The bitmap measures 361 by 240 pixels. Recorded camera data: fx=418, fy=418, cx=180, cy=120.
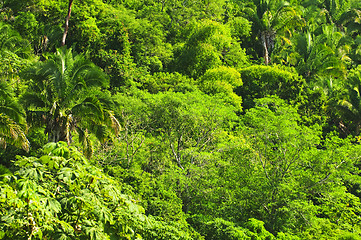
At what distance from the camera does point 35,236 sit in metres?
4.62

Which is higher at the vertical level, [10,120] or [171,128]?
[10,120]

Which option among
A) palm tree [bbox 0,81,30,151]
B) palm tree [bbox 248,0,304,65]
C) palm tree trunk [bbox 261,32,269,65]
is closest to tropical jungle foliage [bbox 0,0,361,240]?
palm tree [bbox 0,81,30,151]

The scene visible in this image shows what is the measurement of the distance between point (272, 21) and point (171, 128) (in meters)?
21.7

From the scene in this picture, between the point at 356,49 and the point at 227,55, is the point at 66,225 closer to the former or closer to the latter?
the point at 227,55

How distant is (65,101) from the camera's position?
41.3 feet

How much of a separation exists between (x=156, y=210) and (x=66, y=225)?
8.52 m

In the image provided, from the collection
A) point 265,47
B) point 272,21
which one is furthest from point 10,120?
point 272,21

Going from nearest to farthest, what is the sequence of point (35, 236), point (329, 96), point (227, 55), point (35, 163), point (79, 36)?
1. point (35, 236)
2. point (35, 163)
3. point (79, 36)
4. point (329, 96)
5. point (227, 55)

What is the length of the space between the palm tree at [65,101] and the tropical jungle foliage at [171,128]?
0.04 m

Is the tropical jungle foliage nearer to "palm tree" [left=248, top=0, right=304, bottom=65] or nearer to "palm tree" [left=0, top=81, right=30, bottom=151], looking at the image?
"palm tree" [left=0, top=81, right=30, bottom=151]

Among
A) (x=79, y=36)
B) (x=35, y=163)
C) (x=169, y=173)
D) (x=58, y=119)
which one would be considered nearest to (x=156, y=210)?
(x=169, y=173)

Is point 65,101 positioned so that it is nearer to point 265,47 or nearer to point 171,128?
point 171,128

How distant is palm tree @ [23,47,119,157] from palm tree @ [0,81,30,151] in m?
1.67

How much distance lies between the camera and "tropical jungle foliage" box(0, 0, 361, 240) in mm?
5379
